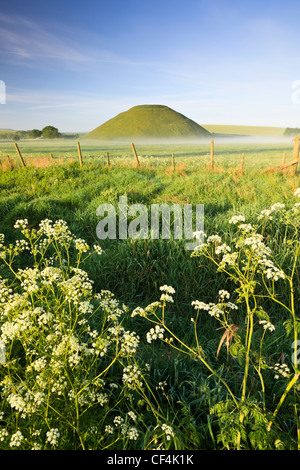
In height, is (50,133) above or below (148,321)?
above

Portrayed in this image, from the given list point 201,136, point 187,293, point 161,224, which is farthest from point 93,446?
point 201,136

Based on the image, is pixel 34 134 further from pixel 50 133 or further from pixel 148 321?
pixel 148 321

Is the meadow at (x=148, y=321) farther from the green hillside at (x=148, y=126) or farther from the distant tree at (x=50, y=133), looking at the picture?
the green hillside at (x=148, y=126)

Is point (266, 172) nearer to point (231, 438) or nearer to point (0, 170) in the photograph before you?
point (231, 438)

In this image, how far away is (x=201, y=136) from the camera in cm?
14088

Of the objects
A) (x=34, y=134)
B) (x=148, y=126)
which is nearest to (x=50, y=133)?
(x=34, y=134)

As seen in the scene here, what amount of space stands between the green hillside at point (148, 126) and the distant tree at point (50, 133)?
24.1m

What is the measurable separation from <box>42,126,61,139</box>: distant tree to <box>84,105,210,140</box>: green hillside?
2413cm

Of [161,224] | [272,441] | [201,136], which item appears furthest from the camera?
[201,136]

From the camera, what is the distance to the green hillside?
13500 centimetres

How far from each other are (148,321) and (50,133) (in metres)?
122

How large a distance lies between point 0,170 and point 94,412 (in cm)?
1653

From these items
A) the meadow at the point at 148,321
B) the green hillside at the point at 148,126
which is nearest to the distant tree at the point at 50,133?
the green hillside at the point at 148,126

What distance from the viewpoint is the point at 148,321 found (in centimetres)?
458
